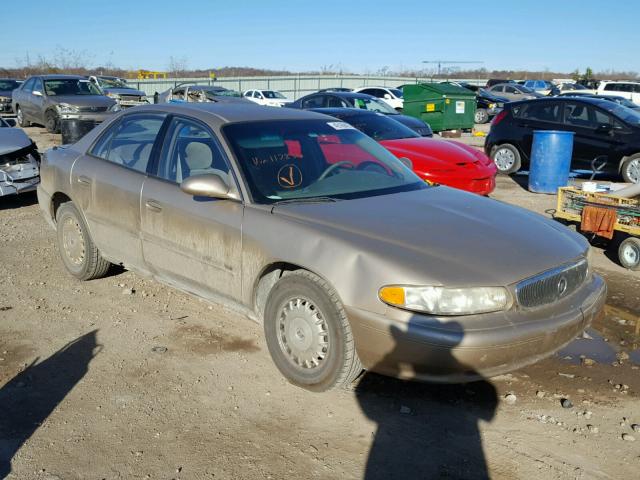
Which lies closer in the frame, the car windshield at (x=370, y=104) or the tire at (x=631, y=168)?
the tire at (x=631, y=168)

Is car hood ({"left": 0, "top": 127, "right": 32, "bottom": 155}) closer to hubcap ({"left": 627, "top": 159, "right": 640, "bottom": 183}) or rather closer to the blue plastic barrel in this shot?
the blue plastic barrel

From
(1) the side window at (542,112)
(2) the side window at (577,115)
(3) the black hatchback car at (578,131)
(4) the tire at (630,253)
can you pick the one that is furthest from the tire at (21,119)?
(4) the tire at (630,253)

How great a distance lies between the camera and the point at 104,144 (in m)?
5.28

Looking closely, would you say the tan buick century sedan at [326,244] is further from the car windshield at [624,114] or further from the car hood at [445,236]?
the car windshield at [624,114]

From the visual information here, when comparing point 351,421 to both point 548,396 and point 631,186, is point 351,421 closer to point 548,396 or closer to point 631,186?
point 548,396

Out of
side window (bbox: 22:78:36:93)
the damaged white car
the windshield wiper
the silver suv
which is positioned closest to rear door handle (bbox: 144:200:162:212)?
the windshield wiper

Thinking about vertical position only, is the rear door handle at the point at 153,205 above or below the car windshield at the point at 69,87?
below

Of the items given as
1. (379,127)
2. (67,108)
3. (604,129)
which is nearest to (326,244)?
(379,127)

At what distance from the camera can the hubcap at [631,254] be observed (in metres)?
6.34

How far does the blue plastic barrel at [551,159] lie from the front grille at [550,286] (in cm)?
705

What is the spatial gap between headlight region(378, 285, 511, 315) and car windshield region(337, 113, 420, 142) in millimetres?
6559

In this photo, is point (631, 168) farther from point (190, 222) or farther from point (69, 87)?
point (69, 87)

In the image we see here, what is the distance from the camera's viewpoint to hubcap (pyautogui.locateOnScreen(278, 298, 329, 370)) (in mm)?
3604

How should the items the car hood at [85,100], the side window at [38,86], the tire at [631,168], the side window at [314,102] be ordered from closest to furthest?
the tire at [631,168], the side window at [314,102], the car hood at [85,100], the side window at [38,86]
